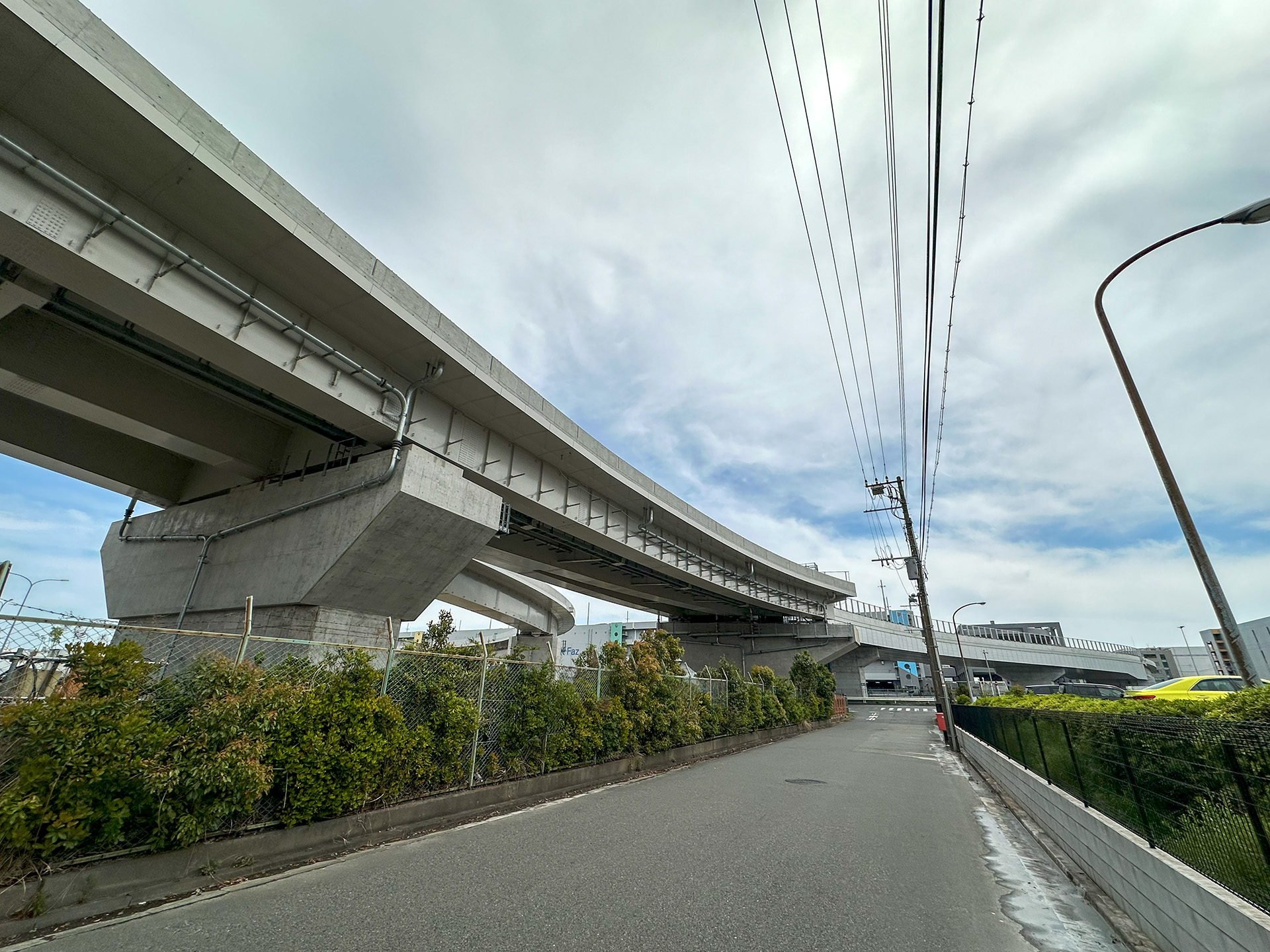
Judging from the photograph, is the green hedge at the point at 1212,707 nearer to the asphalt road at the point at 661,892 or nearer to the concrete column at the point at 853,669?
the asphalt road at the point at 661,892

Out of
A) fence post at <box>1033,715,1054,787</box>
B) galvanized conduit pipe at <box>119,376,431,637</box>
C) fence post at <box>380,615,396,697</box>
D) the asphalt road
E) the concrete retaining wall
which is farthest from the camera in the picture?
galvanized conduit pipe at <box>119,376,431,637</box>

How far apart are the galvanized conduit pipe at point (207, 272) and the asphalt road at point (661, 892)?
8120mm

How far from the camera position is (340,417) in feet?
37.2

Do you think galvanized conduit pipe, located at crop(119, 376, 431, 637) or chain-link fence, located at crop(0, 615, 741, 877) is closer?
chain-link fence, located at crop(0, 615, 741, 877)

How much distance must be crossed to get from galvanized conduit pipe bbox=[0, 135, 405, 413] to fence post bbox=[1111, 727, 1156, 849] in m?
12.3

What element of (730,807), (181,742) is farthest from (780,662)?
(181,742)

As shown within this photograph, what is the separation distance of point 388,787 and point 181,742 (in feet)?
8.38

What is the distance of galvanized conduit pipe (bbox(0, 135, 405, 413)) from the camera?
680 centimetres

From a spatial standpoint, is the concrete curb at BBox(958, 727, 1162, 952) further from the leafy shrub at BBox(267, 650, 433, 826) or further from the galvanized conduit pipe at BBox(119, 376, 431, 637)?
the galvanized conduit pipe at BBox(119, 376, 431, 637)

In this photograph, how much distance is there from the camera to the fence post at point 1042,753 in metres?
8.14

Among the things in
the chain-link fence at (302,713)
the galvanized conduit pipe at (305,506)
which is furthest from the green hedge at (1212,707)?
the galvanized conduit pipe at (305,506)

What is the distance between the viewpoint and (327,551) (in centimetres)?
1165

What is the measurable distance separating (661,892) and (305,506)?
1120 cm

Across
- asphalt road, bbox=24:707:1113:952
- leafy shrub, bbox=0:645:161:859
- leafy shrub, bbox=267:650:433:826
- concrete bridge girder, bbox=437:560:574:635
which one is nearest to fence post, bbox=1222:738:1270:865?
asphalt road, bbox=24:707:1113:952
